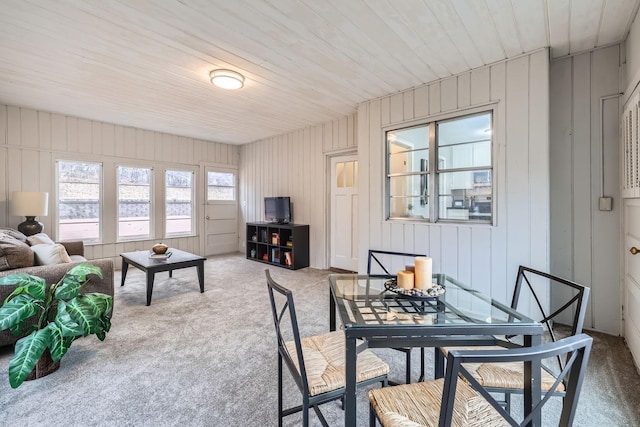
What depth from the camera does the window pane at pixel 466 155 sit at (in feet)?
9.89

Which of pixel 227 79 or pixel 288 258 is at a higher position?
pixel 227 79

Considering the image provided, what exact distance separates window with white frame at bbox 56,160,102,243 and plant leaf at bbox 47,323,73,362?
3943 mm

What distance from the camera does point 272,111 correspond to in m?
4.44

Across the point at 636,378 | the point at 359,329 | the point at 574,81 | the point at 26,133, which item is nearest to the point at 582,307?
the point at 359,329

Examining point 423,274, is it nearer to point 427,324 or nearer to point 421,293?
point 421,293

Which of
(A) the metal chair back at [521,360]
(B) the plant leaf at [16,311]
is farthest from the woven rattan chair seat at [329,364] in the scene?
(B) the plant leaf at [16,311]

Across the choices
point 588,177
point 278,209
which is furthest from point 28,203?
point 588,177

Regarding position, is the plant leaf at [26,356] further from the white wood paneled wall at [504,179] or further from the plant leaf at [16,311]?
the white wood paneled wall at [504,179]

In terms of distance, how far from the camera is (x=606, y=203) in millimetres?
2596

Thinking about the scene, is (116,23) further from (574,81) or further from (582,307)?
(574,81)

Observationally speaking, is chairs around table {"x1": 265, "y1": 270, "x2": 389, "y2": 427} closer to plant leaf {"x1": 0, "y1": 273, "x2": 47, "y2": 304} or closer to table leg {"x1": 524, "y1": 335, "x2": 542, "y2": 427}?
table leg {"x1": 524, "y1": 335, "x2": 542, "y2": 427}

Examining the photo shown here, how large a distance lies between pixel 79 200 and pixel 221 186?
262cm

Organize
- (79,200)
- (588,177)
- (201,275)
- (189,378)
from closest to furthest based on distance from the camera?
1. (189,378)
2. (588,177)
3. (201,275)
4. (79,200)

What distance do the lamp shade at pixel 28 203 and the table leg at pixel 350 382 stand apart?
497 cm
